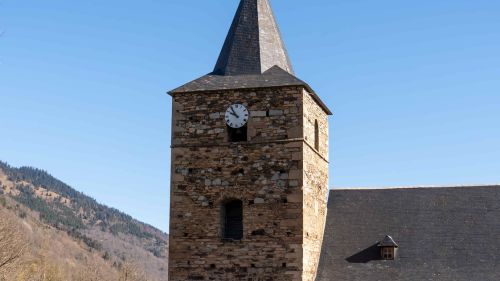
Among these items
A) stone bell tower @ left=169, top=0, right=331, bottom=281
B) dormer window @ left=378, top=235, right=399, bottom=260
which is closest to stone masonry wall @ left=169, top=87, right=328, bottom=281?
stone bell tower @ left=169, top=0, right=331, bottom=281

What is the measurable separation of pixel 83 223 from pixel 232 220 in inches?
5691

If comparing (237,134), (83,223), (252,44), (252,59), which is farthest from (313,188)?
(83,223)

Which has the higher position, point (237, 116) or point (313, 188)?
point (237, 116)

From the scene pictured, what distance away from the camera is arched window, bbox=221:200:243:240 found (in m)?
24.5

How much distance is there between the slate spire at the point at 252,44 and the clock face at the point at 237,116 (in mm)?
1502

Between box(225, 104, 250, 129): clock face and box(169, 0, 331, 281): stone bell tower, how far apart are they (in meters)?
0.03

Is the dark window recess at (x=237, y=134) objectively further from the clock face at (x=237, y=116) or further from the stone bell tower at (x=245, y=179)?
the clock face at (x=237, y=116)

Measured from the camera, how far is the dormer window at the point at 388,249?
2516 cm

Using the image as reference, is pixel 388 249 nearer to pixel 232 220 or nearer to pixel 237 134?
pixel 232 220

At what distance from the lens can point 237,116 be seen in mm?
24859

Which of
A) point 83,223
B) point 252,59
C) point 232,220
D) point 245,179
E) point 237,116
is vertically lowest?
point 232,220

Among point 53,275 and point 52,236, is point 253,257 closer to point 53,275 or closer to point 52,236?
point 53,275

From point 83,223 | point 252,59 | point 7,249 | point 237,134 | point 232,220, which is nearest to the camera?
point 232,220

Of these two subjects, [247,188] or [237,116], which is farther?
[237,116]
